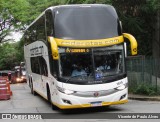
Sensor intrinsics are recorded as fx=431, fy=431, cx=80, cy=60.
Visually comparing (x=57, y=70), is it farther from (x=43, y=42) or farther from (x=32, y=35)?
(x=32, y=35)

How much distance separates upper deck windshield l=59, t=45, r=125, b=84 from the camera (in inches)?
592

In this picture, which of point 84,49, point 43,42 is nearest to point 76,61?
point 84,49

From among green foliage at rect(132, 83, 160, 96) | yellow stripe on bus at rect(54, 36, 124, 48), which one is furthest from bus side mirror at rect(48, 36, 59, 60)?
green foliage at rect(132, 83, 160, 96)

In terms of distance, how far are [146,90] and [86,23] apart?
280 inches

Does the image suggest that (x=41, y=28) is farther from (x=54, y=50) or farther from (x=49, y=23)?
(x=54, y=50)

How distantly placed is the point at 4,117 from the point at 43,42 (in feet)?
12.7

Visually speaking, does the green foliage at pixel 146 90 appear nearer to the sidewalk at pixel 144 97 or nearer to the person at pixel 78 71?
the sidewalk at pixel 144 97

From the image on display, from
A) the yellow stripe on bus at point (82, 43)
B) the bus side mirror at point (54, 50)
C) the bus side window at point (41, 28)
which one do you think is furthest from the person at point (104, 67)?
the bus side window at point (41, 28)

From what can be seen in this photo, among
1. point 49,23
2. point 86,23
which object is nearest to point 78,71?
point 86,23

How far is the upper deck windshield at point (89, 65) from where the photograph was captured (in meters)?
15.0

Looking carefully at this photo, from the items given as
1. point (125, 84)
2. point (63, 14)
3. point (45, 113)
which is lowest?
point (45, 113)

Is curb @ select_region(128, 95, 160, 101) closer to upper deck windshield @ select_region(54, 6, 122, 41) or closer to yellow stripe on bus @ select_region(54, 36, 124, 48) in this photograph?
upper deck windshield @ select_region(54, 6, 122, 41)

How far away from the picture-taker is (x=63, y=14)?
51.8ft

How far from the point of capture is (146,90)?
2141 centimetres
